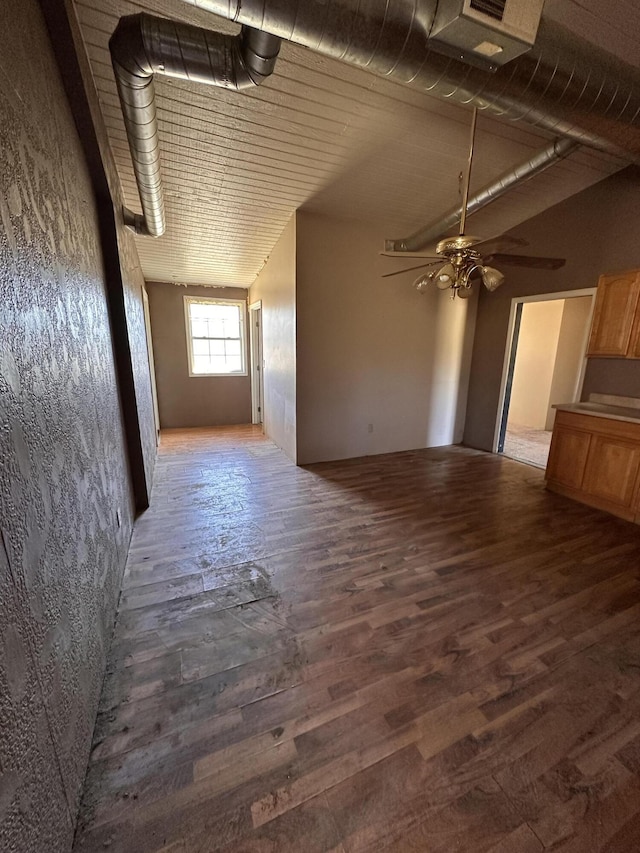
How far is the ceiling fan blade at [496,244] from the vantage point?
2315 millimetres

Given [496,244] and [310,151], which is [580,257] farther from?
[310,151]

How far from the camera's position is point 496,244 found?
2.43m

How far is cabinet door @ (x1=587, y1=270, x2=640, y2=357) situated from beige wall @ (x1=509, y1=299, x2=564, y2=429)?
2.87m

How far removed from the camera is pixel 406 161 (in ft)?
9.99

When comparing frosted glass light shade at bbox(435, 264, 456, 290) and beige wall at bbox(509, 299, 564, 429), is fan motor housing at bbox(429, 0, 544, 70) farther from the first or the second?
beige wall at bbox(509, 299, 564, 429)

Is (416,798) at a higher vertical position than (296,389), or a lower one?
lower

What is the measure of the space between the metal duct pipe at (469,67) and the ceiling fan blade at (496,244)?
63 cm

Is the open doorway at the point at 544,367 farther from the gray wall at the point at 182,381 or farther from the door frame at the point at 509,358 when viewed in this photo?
the gray wall at the point at 182,381

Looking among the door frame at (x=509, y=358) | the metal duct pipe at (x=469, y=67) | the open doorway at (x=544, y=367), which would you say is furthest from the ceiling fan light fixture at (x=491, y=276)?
the open doorway at (x=544, y=367)

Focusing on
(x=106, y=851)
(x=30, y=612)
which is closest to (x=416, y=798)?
(x=106, y=851)

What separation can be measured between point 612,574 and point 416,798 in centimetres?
205

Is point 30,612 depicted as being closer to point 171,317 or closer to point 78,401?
point 78,401

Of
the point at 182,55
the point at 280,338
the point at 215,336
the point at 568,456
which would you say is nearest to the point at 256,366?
the point at 215,336

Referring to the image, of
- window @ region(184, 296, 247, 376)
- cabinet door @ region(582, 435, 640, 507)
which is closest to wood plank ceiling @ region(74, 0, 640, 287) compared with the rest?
window @ region(184, 296, 247, 376)
